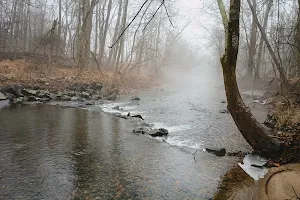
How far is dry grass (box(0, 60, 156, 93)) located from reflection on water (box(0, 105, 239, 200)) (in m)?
7.44

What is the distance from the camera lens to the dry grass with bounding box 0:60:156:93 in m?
15.2

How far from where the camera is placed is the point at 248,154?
21.0 feet

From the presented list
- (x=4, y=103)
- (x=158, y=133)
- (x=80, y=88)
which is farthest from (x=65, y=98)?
(x=158, y=133)

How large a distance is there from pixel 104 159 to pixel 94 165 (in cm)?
42

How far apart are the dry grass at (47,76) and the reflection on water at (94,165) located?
24.4 ft

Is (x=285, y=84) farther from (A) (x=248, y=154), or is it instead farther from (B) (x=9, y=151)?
(B) (x=9, y=151)

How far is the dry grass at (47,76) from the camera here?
50.0ft

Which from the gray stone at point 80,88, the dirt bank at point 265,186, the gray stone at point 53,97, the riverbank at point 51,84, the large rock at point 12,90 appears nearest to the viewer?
→ the dirt bank at point 265,186

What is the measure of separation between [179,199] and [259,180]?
1784 mm

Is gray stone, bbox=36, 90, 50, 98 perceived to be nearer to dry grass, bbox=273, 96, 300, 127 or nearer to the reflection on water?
the reflection on water

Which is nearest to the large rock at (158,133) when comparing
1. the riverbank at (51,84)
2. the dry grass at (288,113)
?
the dry grass at (288,113)

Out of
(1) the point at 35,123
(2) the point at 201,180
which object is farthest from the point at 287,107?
(1) the point at 35,123

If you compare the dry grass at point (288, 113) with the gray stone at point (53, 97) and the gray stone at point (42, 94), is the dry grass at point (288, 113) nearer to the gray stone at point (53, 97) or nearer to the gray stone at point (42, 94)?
the gray stone at point (53, 97)

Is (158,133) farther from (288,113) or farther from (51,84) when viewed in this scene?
(51,84)
